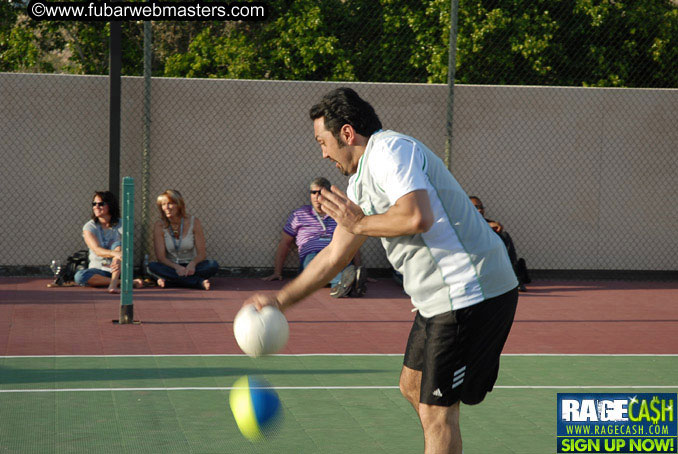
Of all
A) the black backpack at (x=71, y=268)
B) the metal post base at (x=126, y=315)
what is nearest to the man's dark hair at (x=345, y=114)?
the metal post base at (x=126, y=315)

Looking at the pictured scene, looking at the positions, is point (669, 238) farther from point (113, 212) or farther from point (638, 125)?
point (113, 212)

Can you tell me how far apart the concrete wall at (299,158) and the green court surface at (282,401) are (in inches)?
199

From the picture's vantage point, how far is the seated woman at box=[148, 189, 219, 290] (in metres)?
11.5

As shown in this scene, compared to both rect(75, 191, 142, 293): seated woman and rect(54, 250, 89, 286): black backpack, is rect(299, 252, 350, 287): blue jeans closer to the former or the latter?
rect(75, 191, 142, 293): seated woman

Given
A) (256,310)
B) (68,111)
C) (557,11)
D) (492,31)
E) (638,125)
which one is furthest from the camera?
(557,11)

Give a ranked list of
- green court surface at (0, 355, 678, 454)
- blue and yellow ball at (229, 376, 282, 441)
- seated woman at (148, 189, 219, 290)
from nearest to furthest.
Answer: blue and yellow ball at (229, 376, 282, 441)
green court surface at (0, 355, 678, 454)
seated woman at (148, 189, 219, 290)

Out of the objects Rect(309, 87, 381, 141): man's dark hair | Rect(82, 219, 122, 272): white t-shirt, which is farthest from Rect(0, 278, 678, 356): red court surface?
Rect(309, 87, 381, 141): man's dark hair

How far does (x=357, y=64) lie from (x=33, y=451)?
612 inches

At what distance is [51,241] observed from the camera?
12102 mm

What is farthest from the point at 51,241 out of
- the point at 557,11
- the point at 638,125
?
the point at 557,11

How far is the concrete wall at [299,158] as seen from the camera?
39.5 ft

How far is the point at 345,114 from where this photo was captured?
4137 millimetres

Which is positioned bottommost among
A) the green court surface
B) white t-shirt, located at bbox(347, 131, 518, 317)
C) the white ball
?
the green court surface

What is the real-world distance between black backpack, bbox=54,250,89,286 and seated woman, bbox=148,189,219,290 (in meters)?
0.80
